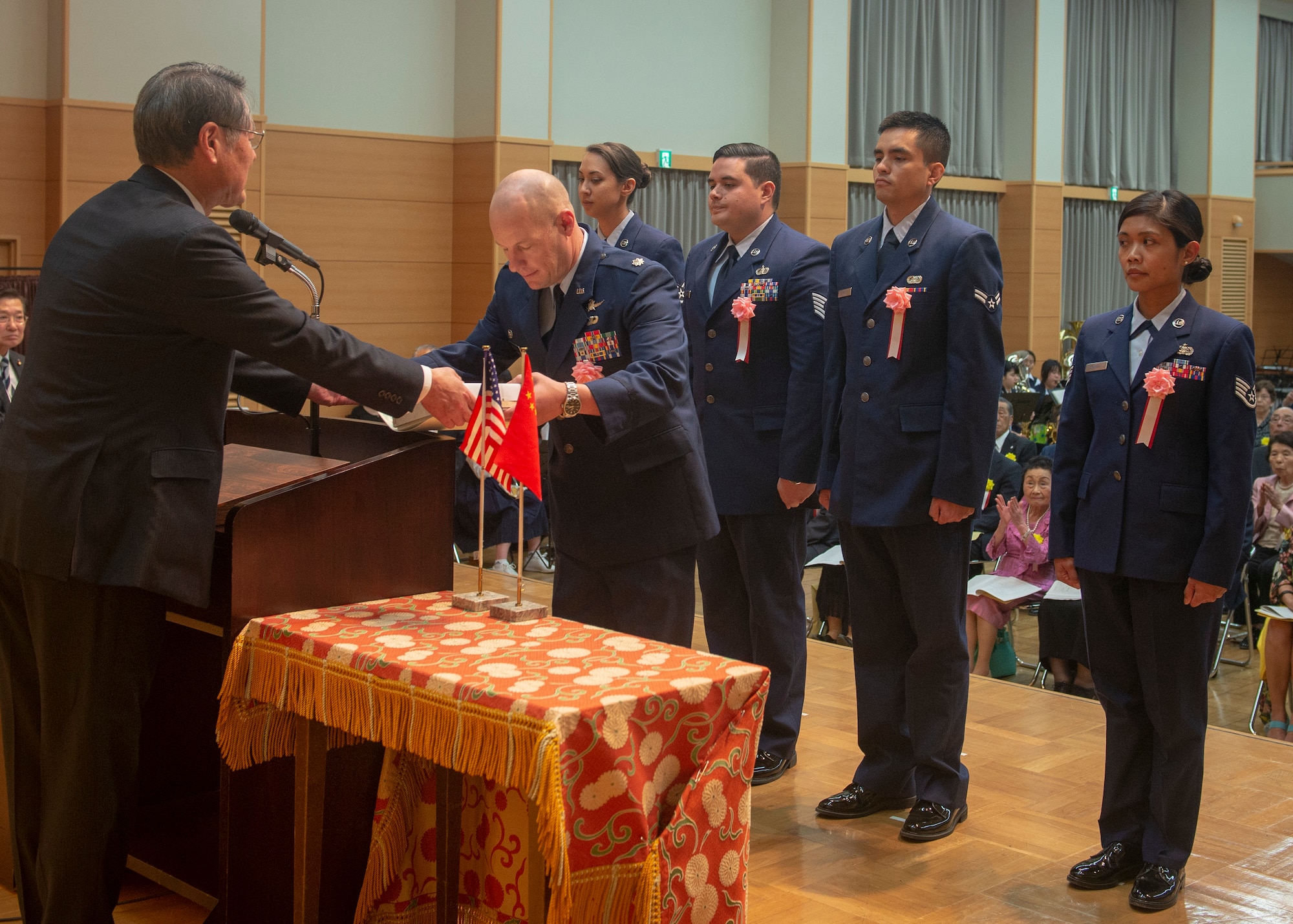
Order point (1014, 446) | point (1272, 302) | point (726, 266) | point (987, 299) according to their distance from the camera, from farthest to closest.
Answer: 1. point (1272, 302)
2. point (1014, 446)
3. point (726, 266)
4. point (987, 299)

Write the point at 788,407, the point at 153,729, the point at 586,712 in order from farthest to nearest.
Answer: the point at 788,407 < the point at 153,729 < the point at 586,712

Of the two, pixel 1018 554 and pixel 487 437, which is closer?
pixel 487 437

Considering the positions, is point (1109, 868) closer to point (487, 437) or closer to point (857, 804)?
point (857, 804)

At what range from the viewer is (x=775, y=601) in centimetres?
361

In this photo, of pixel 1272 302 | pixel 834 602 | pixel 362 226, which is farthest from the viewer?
pixel 1272 302

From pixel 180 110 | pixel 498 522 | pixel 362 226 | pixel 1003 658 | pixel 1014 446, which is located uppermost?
pixel 362 226

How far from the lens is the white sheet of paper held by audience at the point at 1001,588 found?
214 inches

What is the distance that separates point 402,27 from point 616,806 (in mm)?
8423

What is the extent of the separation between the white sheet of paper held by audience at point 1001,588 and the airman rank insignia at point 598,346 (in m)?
2.98

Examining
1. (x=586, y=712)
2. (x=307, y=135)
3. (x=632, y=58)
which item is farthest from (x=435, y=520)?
(x=632, y=58)

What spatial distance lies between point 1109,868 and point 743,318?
167 cm

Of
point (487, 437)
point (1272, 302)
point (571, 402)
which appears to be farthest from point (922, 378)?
point (1272, 302)

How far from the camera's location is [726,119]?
37.5ft

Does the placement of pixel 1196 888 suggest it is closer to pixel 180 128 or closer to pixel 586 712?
pixel 586 712
